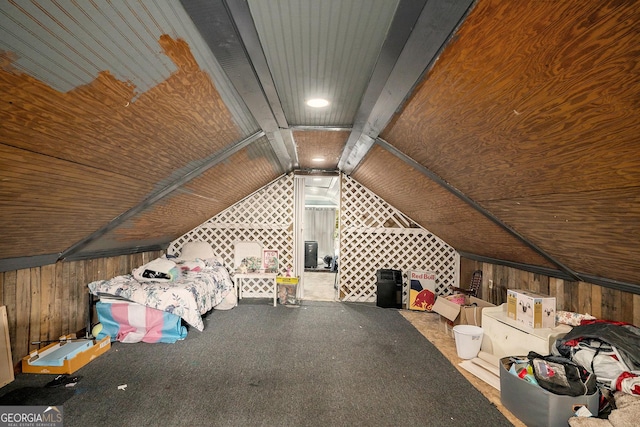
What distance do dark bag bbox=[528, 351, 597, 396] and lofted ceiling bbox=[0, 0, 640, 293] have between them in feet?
2.39

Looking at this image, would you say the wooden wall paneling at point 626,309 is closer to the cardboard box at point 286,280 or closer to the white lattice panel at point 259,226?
the cardboard box at point 286,280

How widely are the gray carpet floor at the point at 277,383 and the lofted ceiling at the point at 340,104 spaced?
→ 124cm

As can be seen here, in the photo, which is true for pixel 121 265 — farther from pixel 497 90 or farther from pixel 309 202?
pixel 309 202

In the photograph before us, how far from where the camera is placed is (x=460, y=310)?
3.38 m

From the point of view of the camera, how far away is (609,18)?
0.84 metres

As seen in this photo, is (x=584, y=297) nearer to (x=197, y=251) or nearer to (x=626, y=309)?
(x=626, y=309)

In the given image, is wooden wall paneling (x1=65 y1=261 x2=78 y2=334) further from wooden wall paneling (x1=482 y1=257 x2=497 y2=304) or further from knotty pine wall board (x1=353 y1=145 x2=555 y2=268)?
wooden wall paneling (x1=482 y1=257 x2=497 y2=304)

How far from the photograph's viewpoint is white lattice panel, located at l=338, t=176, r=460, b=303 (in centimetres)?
487

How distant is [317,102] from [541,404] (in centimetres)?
240

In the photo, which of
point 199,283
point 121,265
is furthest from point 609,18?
point 121,265

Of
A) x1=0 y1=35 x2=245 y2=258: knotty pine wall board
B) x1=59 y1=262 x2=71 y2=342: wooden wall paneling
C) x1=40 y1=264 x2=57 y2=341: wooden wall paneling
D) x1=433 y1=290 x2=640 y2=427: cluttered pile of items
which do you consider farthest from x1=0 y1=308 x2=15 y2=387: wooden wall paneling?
x1=433 y1=290 x2=640 y2=427: cluttered pile of items

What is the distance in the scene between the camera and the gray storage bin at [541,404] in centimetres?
175

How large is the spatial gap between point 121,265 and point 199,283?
1.07 meters

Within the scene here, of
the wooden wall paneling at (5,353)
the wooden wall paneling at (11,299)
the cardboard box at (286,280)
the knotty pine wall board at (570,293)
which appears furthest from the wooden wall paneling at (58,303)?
the knotty pine wall board at (570,293)
